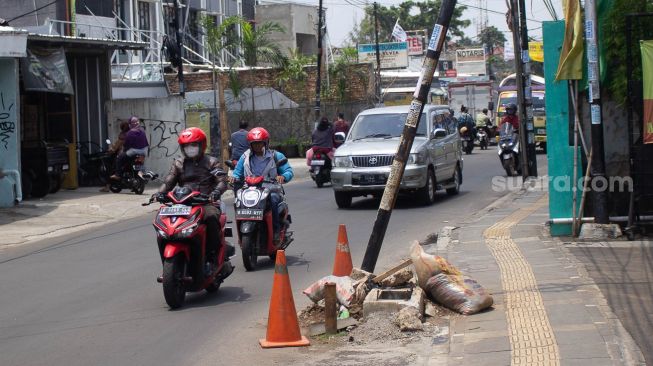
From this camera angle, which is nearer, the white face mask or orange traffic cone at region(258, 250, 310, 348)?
orange traffic cone at region(258, 250, 310, 348)

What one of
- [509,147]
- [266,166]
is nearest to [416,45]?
[509,147]

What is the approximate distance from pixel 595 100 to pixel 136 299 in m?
6.17

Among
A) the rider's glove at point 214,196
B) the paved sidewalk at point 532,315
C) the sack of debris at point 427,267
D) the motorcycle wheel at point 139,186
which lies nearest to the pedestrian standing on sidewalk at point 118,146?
the motorcycle wheel at point 139,186

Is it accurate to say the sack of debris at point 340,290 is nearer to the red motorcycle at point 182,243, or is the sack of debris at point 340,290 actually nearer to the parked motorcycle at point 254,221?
the red motorcycle at point 182,243

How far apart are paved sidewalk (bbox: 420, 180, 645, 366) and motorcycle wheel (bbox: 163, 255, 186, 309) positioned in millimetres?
2697

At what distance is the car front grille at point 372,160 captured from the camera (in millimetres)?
18297

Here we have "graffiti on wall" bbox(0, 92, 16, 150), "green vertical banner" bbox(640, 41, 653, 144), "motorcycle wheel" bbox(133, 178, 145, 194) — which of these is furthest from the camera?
"motorcycle wheel" bbox(133, 178, 145, 194)

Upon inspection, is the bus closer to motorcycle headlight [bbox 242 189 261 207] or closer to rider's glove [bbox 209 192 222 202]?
motorcycle headlight [bbox 242 189 261 207]

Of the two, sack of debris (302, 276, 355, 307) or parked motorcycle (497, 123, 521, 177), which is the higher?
parked motorcycle (497, 123, 521, 177)

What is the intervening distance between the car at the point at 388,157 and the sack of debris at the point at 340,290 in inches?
368

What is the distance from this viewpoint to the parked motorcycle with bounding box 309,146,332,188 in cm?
2367

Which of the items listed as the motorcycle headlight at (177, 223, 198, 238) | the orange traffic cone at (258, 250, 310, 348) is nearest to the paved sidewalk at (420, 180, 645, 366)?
the orange traffic cone at (258, 250, 310, 348)

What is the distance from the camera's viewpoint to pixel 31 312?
31.0ft

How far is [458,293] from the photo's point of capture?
838 centimetres
